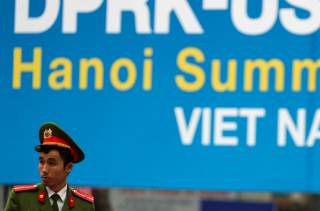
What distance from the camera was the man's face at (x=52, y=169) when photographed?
5480 mm

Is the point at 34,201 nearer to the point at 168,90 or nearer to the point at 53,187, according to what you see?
the point at 53,187

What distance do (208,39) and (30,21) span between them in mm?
1463

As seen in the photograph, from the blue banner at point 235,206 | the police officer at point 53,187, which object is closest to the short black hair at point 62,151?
the police officer at point 53,187

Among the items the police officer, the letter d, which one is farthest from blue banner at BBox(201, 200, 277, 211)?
the police officer

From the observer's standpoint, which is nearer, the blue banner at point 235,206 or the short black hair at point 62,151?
the short black hair at point 62,151

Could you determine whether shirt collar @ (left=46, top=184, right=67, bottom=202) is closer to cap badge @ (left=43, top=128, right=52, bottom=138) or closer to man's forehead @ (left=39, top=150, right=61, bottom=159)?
man's forehead @ (left=39, top=150, right=61, bottom=159)

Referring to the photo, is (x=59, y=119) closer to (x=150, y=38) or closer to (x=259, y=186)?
(x=150, y=38)

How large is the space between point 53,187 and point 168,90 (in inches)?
88.0

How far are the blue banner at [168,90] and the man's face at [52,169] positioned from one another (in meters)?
2.12

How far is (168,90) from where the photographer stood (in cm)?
762

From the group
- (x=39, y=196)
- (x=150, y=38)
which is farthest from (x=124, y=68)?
(x=39, y=196)

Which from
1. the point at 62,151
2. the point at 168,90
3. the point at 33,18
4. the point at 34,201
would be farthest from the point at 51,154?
the point at 33,18

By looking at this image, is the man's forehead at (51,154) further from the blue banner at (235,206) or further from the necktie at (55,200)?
the blue banner at (235,206)

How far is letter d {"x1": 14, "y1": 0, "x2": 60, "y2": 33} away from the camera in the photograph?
7.92 m
